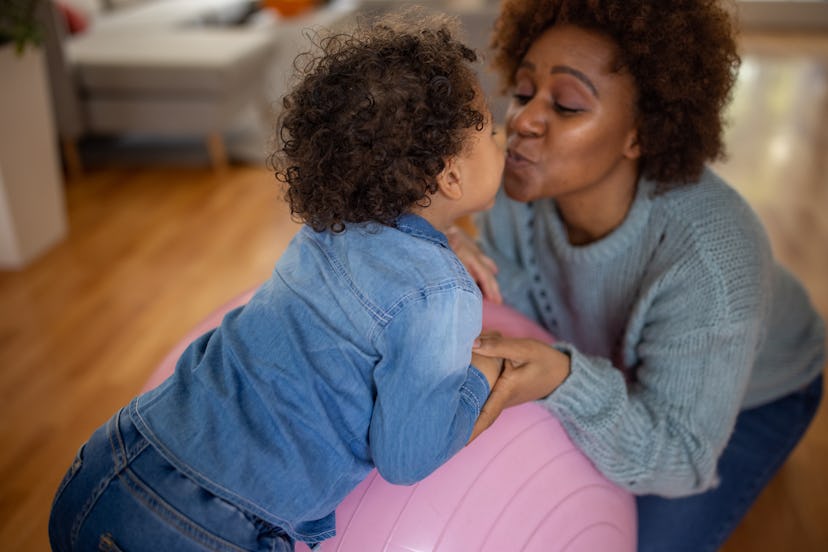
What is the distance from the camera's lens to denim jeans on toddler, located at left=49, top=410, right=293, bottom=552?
0.87 m

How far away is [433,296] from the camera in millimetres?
848

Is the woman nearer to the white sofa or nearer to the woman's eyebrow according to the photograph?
the woman's eyebrow

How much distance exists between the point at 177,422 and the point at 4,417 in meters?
1.47

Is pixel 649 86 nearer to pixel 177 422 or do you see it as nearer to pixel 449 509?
pixel 449 509

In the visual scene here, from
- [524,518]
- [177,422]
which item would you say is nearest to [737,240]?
[524,518]

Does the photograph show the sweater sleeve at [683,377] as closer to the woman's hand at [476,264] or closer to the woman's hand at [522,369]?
the woman's hand at [522,369]

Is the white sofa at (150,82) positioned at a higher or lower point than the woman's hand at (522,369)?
lower

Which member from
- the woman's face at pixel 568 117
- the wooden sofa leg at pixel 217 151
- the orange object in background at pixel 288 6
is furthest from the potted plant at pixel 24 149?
the orange object in background at pixel 288 6

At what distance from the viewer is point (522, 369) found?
105cm

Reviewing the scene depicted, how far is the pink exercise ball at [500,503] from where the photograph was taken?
39.4 inches

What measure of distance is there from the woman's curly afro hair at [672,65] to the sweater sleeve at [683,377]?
17 centimetres

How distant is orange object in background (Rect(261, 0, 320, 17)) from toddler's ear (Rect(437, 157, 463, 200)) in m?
5.92

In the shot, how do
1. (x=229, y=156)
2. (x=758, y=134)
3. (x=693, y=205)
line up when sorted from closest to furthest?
(x=693, y=205), (x=229, y=156), (x=758, y=134)

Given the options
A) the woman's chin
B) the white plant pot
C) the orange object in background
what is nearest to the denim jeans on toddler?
the woman's chin
